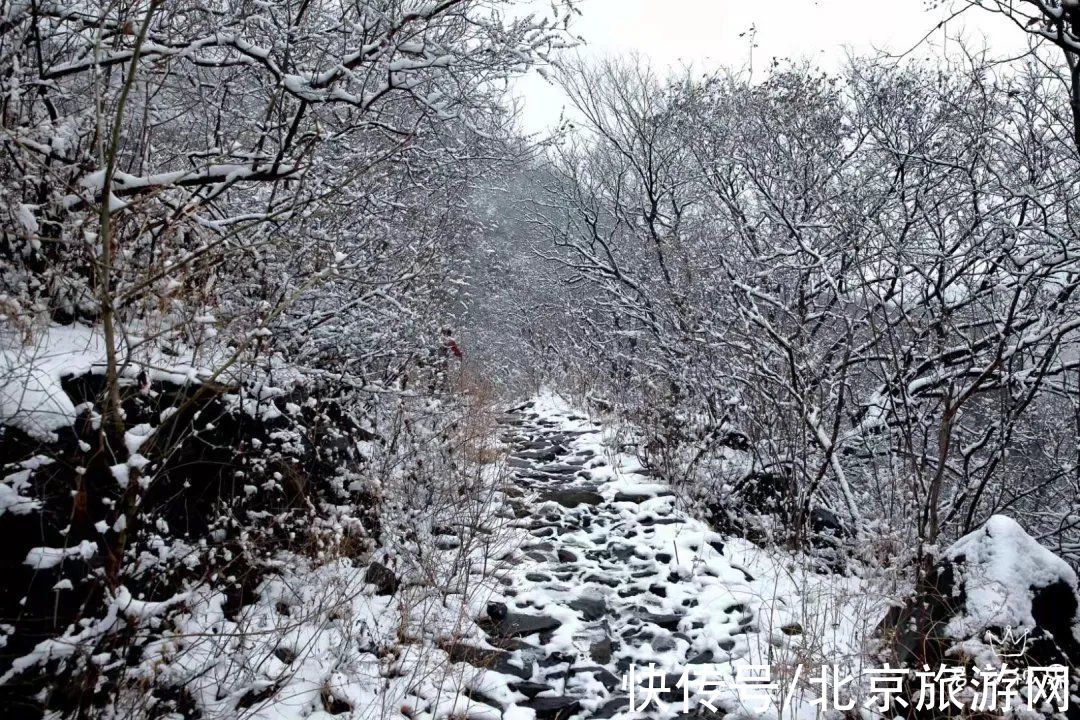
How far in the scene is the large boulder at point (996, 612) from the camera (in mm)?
2988

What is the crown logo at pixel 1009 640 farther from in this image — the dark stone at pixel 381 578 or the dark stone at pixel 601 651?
the dark stone at pixel 381 578

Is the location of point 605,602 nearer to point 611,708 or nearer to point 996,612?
point 611,708

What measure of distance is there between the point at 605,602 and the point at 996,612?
7.76ft

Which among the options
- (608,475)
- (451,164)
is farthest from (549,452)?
(451,164)

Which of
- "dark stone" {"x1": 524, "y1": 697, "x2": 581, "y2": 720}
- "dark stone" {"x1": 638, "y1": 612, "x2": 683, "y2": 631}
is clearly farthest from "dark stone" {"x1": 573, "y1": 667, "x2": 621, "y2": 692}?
"dark stone" {"x1": 638, "y1": 612, "x2": 683, "y2": 631}

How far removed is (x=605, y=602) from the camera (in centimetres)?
461

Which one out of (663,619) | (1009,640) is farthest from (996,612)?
(663,619)

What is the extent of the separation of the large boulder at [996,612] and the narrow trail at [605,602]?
913mm

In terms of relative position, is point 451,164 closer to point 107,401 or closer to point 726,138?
point 726,138

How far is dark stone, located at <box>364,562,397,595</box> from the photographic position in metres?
4.34

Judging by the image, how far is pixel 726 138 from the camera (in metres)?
8.55

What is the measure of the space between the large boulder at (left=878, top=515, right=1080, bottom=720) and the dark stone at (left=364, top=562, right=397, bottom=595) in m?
3.03

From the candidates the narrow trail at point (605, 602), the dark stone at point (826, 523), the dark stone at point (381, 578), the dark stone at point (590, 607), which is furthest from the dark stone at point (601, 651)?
the dark stone at point (826, 523)

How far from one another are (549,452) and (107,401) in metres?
7.02
